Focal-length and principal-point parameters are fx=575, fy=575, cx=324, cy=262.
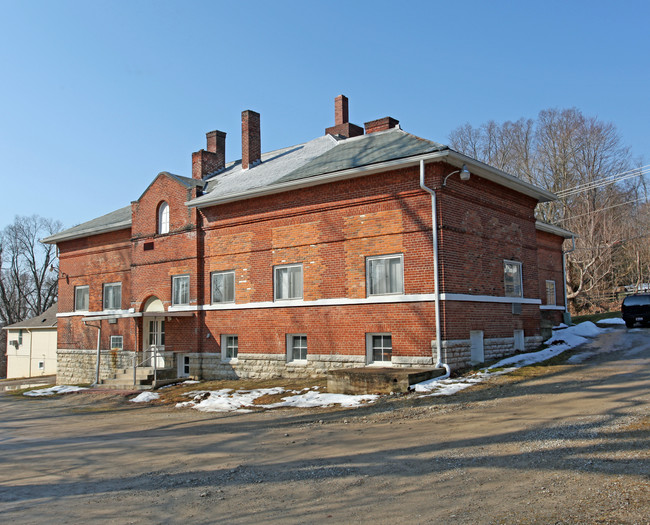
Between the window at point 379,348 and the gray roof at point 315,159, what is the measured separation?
5.00 m

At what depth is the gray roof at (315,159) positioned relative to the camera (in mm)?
16906

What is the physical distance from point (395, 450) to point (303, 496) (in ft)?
7.69

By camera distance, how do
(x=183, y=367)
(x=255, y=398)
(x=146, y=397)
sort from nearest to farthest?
1. (x=255, y=398)
2. (x=146, y=397)
3. (x=183, y=367)

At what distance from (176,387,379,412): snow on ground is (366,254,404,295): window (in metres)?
3.37

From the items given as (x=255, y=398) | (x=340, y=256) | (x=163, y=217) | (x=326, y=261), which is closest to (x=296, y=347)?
(x=326, y=261)

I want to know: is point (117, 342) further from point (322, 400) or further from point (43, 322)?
point (43, 322)

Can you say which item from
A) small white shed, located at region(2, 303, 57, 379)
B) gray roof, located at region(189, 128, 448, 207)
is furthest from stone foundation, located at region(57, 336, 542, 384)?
small white shed, located at region(2, 303, 57, 379)

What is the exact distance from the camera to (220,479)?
7.83 m

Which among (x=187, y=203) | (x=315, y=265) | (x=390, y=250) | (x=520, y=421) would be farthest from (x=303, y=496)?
(x=187, y=203)

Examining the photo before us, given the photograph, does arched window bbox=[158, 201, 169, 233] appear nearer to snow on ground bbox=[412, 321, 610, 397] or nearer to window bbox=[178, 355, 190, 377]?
window bbox=[178, 355, 190, 377]

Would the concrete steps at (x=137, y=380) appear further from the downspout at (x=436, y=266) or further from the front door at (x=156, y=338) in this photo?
the downspout at (x=436, y=266)

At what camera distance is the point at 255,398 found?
620 inches

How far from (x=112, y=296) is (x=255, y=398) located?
12.5 meters

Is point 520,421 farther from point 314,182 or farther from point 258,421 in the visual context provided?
point 314,182
